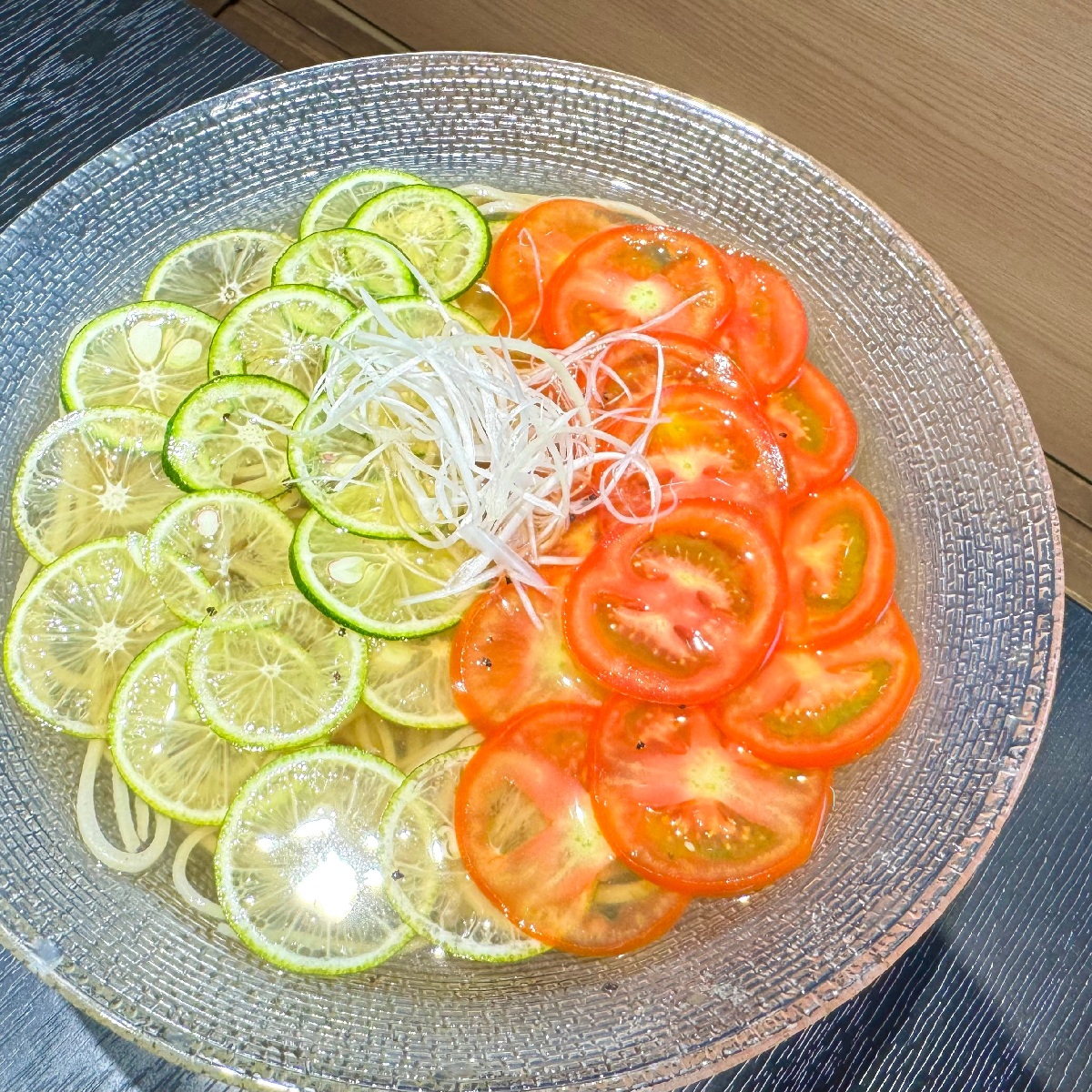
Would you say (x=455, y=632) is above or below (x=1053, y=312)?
above

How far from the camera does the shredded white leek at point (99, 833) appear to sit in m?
1.90

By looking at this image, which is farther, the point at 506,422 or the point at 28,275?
the point at 28,275

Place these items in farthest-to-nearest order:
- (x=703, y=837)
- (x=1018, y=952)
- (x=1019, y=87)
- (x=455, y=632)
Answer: (x=1019, y=87), (x=1018, y=952), (x=455, y=632), (x=703, y=837)

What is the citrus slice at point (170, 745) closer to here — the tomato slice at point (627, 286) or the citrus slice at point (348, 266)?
the citrus slice at point (348, 266)

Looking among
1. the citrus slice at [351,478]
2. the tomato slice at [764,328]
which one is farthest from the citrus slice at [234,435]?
the tomato slice at [764,328]

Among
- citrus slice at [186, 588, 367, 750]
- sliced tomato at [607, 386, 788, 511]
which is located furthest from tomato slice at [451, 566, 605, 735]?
sliced tomato at [607, 386, 788, 511]

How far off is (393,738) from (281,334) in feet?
3.14

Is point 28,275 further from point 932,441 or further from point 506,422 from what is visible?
point 932,441

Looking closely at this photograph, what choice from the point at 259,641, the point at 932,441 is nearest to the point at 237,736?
the point at 259,641

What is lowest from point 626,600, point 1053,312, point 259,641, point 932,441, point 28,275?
point 1053,312

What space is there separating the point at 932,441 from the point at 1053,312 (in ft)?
3.18

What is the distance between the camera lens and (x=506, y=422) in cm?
207

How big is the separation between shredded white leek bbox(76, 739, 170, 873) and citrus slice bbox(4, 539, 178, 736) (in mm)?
86

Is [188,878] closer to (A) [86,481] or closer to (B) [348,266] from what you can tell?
(A) [86,481]
